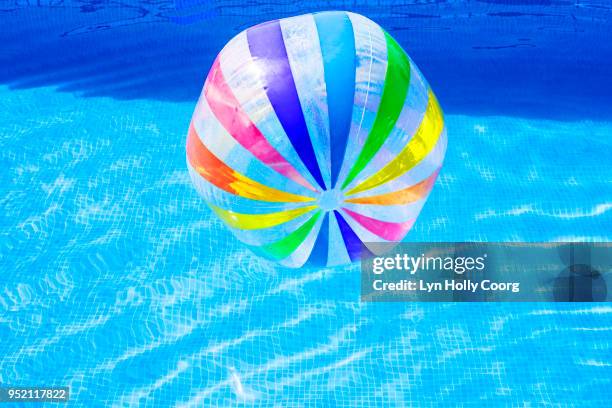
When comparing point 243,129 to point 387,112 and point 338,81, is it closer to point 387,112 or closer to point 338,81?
point 338,81

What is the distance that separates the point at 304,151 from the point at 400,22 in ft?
23.4

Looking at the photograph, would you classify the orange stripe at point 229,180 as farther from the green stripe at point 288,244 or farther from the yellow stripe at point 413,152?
the yellow stripe at point 413,152

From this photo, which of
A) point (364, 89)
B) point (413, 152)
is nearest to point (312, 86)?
point (364, 89)

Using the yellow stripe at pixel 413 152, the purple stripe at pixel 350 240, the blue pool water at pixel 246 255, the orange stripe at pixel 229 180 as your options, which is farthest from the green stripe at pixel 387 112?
the blue pool water at pixel 246 255

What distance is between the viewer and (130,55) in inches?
411

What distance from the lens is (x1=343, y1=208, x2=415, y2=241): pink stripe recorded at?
442cm

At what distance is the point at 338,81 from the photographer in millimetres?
4297

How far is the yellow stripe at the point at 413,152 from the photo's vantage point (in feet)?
14.2

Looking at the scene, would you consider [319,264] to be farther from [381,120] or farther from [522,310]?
[522,310]

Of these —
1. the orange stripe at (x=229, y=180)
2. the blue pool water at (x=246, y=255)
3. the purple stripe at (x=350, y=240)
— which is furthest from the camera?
the blue pool water at (x=246, y=255)

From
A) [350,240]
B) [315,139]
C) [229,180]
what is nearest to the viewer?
[315,139]

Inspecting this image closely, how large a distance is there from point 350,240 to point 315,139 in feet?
2.33

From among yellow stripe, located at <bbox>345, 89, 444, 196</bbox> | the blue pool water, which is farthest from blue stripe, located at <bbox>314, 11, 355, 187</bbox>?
the blue pool water

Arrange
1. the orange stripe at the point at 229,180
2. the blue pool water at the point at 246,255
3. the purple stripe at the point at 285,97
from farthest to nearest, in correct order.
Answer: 1. the blue pool water at the point at 246,255
2. the orange stripe at the point at 229,180
3. the purple stripe at the point at 285,97
